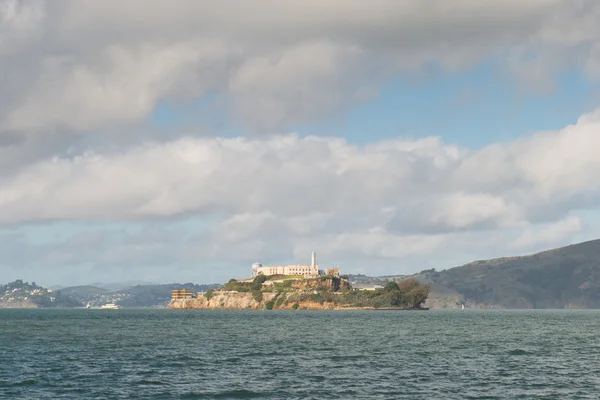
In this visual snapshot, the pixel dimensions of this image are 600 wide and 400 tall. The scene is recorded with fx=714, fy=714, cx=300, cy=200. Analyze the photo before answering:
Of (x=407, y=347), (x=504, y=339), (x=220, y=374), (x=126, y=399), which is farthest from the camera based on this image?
(x=504, y=339)

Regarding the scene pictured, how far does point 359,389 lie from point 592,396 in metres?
23.2

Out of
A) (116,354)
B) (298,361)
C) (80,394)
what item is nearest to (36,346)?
(116,354)

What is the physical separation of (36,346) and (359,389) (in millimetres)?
76836

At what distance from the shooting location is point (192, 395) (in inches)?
2768

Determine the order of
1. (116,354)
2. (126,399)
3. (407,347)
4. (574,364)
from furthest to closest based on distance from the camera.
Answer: (407,347) → (116,354) → (574,364) → (126,399)

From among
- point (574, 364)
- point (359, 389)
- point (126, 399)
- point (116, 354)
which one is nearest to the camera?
point (126, 399)

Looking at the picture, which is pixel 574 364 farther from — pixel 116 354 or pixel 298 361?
pixel 116 354

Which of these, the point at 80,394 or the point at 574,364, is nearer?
the point at 80,394

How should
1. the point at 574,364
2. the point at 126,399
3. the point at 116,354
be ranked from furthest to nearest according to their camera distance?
the point at 116,354
the point at 574,364
the point at 126,399

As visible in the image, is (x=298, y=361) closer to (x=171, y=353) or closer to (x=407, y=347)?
(x=171, y=353)

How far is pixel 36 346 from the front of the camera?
129m

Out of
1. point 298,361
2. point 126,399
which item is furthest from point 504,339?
point 126,399

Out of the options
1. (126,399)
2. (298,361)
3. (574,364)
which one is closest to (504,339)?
(574,364)

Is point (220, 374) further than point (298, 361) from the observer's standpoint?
No
